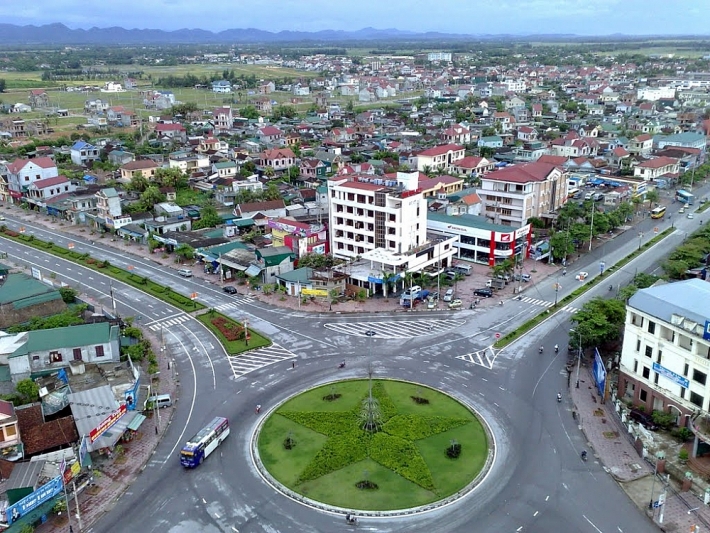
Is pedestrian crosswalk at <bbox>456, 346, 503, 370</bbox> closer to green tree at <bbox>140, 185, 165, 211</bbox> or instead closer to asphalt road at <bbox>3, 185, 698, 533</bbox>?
asphalt road at <bbox>3, 185, 698, 533</bbox>

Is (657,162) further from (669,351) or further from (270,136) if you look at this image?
(270,136)

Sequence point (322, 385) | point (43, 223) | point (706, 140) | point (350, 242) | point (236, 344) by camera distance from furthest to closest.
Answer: point (706, 140) < point (43, 223) < point (350, 242) < point (236, 344) < point (322, 385)

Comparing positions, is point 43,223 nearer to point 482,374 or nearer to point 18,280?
point 18,280

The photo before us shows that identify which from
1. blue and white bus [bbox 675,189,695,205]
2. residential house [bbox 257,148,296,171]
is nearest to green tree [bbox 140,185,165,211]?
residential house [bbox 257,148,296,171]

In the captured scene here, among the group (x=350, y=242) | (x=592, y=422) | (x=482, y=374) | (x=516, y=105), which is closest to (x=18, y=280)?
(x=350, y=242)

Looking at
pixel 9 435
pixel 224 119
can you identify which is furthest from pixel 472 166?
pixel 9 435

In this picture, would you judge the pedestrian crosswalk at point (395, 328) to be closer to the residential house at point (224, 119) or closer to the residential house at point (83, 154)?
the residential house at point (83, 154)
